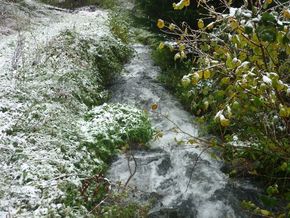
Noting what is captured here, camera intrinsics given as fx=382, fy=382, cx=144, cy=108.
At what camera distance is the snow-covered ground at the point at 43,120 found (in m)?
4.10

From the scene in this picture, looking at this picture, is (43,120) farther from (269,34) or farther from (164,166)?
Result: (269,34)

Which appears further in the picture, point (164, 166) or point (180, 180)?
point (164, 166)

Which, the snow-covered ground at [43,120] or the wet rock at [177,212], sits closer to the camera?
the snow-covered ground at [43,120]

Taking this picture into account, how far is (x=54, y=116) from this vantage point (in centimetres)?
560

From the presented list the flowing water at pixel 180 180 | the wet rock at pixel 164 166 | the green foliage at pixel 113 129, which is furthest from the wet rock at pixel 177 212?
the green foliage at pixel 113 129

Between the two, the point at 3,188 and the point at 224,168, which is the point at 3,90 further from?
the point at 224,168

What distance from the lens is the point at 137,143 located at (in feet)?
20.1

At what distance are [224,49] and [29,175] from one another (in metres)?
2.53

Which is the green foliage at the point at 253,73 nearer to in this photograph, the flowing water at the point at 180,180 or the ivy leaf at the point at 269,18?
the ivy leaf at the point at 269,18

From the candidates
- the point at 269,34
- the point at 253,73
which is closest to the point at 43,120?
the point at 253,73

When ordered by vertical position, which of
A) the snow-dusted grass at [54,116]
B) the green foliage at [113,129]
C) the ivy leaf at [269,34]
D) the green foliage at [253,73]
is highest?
the ivy leaf at [269,34]

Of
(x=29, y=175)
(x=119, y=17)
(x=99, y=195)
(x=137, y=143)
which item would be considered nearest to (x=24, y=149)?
(x=29, y=175)

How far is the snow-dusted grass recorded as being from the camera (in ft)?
13.6

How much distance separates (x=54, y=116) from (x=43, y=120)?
236 millimetres
